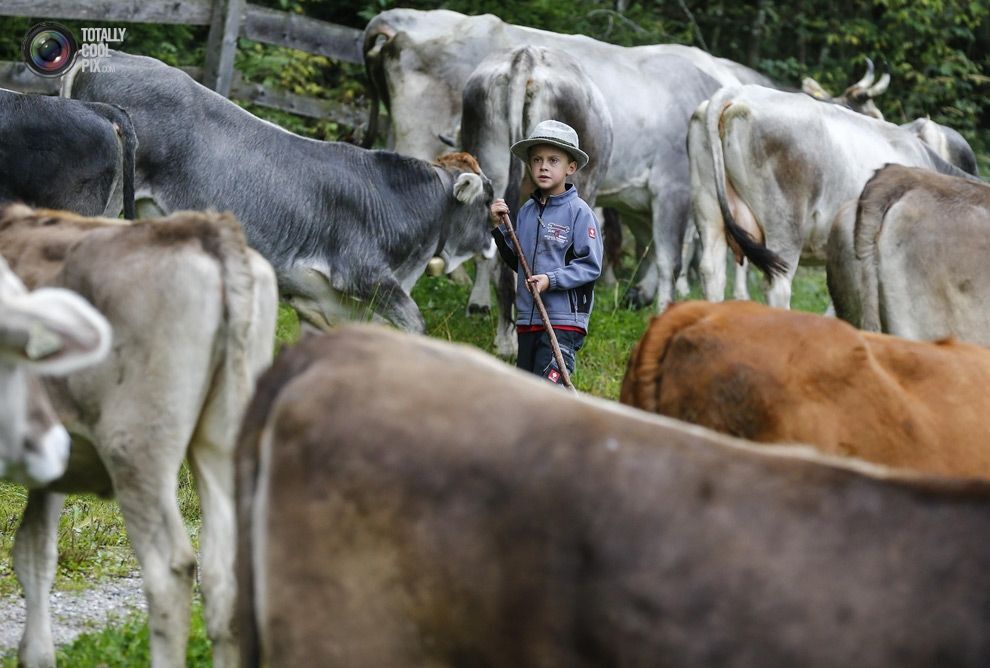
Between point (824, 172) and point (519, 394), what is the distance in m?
7.80

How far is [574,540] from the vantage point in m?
2.97

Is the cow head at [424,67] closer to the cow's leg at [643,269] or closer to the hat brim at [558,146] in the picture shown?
the cow's leg at [643,269]

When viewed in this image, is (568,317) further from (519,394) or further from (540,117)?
(519,394)

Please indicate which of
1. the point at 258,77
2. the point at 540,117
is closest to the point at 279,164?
the point at 540,117

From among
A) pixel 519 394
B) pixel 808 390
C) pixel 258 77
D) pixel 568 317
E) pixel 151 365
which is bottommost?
pixel 258 77

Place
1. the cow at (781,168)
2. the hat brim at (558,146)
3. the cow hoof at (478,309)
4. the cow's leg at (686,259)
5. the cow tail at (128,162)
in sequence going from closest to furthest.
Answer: the hat brim at (558,146) → the cow tail at (128,162) → the cow at (781,168) → the cow hoof at (478,309) → the cow's leg at (686,259)

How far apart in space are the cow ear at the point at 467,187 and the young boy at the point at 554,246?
59.0 inches

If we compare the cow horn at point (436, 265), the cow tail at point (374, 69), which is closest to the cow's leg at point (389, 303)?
the cow horn at point (436, 265)

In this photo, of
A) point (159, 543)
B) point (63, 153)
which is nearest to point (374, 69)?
point (63, 153)

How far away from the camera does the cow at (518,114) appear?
10125 millimetres

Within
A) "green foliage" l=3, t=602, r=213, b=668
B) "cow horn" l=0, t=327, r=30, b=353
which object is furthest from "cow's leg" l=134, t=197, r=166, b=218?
"cow horn" l=0, t=327, r=30, b=353

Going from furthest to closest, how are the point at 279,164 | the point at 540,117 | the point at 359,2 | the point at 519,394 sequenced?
the point at 359,2 → the point at 540,117 → the point at 279,164 → the point at 519,394

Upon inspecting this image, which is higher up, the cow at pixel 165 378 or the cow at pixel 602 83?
the cow at pixel 165 378

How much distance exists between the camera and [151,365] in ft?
15.3
